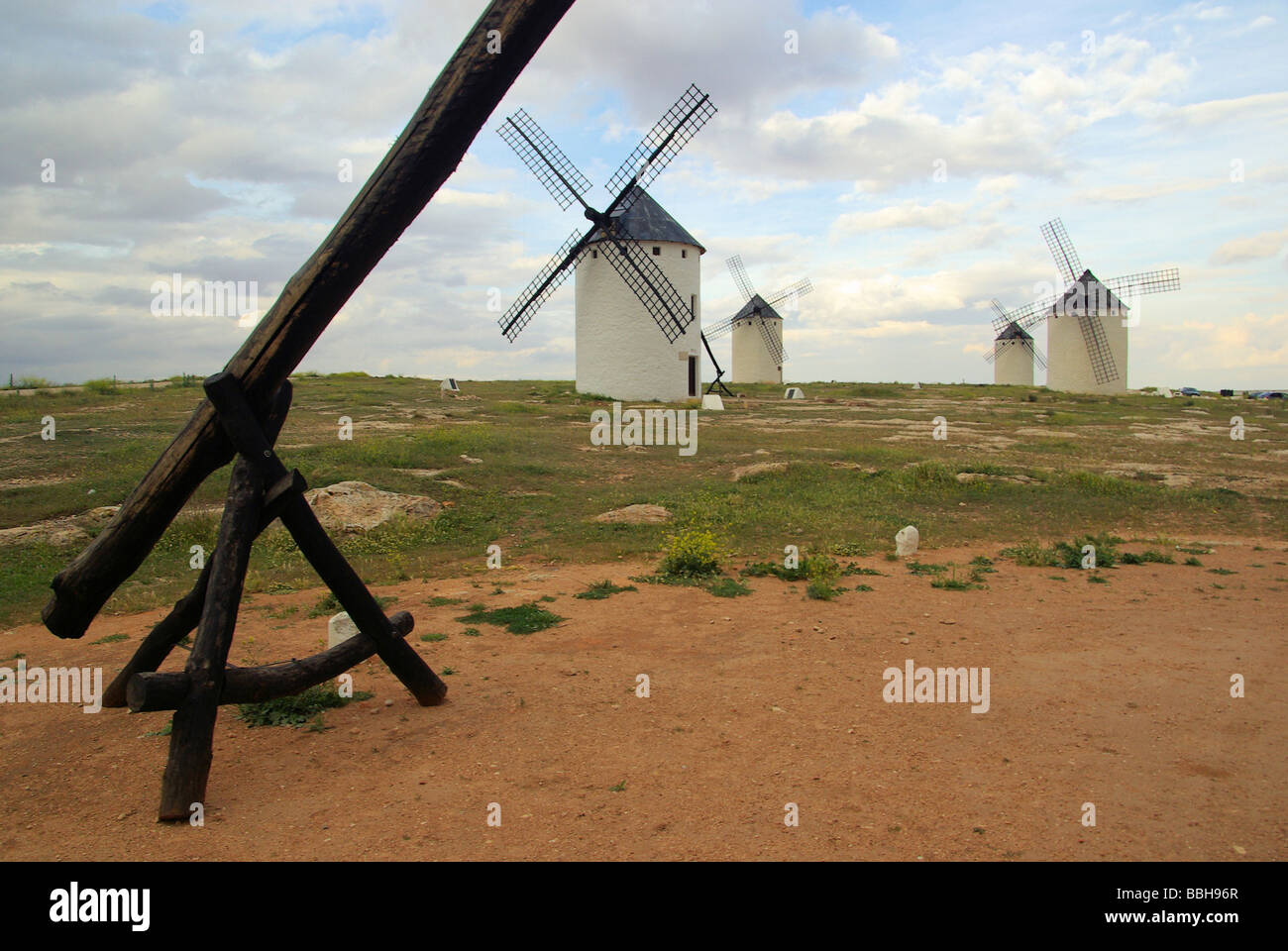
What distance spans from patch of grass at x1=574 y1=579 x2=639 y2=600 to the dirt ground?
0.75m

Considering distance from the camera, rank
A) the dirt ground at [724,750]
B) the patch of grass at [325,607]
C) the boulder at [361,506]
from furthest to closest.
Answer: the boulder at [361,506]
the patch of grass at [325,607]
the dirt ground at [724,750]

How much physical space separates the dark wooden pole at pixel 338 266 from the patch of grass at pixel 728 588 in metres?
5.92

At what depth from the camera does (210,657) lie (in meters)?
4.97

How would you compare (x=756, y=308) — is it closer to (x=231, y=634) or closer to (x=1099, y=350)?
(x=1099, y=350)

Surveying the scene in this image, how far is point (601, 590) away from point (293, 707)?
4.28 meters

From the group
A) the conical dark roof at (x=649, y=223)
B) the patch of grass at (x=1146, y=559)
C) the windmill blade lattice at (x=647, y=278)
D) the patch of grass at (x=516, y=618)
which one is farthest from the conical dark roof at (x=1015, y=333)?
the patch of grass at (x=516, y=618)

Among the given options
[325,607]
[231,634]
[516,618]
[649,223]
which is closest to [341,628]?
[325,607]

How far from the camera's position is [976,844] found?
4.32 metres

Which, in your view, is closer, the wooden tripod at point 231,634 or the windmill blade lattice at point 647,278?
the wooden tripod at point 231,634

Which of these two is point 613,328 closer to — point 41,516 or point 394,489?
point 394,489

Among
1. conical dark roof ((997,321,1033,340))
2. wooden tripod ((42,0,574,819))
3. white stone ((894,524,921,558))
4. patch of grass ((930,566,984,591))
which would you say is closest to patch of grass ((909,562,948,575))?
patch of grass ((930,566,984,591))

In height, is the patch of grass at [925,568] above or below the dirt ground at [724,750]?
above

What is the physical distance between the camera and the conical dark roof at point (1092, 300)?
5116 centimetres

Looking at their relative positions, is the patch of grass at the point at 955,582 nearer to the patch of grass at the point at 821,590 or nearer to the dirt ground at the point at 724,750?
the dirt ground at the point at 724,750
